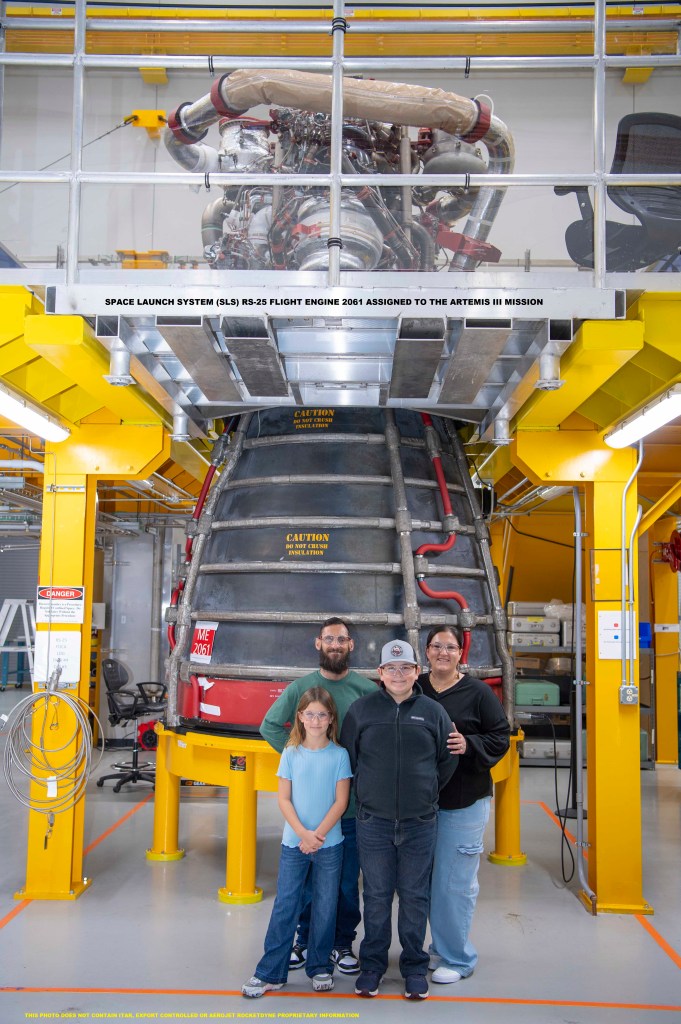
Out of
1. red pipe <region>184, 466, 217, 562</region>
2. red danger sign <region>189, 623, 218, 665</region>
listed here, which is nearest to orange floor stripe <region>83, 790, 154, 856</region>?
red danger sign <region>189, 623, 218, 665</region>

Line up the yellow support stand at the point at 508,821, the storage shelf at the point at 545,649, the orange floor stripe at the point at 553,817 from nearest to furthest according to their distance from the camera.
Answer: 1. the yellow support stand at the point at 508,821
2. the orange floor stripe at the point at 553,817
3. the storage shelf at the point at 545,649

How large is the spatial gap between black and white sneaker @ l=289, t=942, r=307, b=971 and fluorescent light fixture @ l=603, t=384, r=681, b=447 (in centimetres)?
400

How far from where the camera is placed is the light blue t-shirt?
4.61m

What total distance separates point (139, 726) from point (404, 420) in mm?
5661

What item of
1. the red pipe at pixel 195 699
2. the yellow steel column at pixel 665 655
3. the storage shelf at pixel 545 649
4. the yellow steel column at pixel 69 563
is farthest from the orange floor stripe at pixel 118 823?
the yellow steel column at pixel 665 655

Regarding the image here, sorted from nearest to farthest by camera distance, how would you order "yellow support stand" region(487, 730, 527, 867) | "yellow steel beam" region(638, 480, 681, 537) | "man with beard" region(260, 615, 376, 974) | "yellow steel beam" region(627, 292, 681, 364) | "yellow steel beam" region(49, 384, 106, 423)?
"man with beard" region(260, 615, 376, 974)
"yellow steel beam" region(627, 292, 681, 364)
"yellow steel beam" region(49, 384, 106, 423)
"yellow steel beam" region(638, 480, 681, 537)
"yellow support stand" region(487, 730, 527, 867)

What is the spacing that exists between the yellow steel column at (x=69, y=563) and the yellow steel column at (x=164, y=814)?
717mm

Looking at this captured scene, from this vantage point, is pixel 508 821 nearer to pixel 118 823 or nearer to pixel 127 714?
pixel 118 823

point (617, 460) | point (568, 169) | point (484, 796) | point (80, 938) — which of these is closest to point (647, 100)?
point (568, 169)

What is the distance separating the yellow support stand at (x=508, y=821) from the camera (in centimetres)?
701

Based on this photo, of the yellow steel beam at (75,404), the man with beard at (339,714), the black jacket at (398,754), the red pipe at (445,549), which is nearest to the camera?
the black jacket at (398,754)

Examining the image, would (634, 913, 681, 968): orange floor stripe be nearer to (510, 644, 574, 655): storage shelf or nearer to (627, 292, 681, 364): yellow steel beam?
(627, 292, 681, 364): yellow steel beam

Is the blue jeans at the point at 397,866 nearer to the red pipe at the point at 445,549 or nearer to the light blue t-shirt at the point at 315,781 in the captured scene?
the light blue t-shirt at the point at 315,781

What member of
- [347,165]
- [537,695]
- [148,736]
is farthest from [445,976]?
[537,695]
